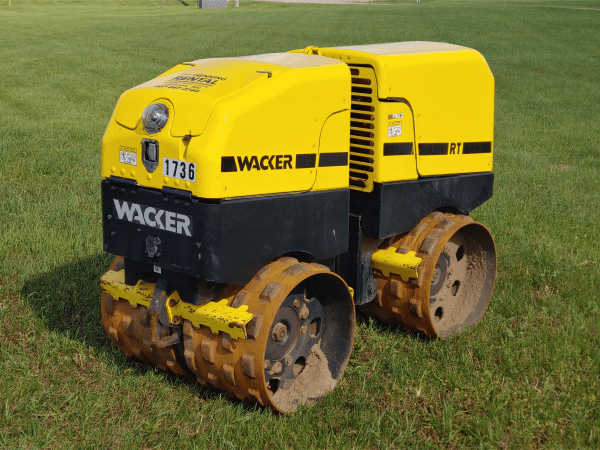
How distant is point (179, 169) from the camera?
10.7 feet

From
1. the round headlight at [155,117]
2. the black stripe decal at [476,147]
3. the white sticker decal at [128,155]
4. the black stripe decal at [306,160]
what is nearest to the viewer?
the round headlight at [155,117]

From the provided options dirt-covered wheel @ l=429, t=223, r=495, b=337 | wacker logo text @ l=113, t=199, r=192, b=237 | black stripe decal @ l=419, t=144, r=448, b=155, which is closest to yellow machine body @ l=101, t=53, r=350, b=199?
wacker logo text @ l=113, t=199, r=192, b=237

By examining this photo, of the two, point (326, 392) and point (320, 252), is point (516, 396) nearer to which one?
point (326, 392)

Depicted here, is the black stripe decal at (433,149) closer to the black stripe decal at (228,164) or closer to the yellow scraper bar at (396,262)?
the yellow scraper bar at (396,262)

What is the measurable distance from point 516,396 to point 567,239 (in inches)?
128

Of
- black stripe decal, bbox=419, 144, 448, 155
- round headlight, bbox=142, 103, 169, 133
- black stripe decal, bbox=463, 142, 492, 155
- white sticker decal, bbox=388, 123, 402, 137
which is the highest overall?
round headlight, bbox=142, 103, 169, 133

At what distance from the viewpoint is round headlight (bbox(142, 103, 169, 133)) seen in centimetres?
334

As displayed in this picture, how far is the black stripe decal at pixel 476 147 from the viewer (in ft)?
15.4

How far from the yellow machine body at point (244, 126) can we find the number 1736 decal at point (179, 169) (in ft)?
0.06

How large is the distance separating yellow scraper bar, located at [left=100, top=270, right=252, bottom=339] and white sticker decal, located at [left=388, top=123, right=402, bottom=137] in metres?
1.44

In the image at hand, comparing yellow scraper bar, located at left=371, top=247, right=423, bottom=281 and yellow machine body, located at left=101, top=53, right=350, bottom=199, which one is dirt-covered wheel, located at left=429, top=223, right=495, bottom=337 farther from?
yellow machine body, located at left=101, top=53, right=350, bottom=199

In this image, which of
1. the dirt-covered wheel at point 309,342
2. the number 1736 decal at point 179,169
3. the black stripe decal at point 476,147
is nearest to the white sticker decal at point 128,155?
the number 1736 decal at point 179,169

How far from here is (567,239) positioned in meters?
6.75

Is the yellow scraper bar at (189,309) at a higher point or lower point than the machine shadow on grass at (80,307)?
higher
